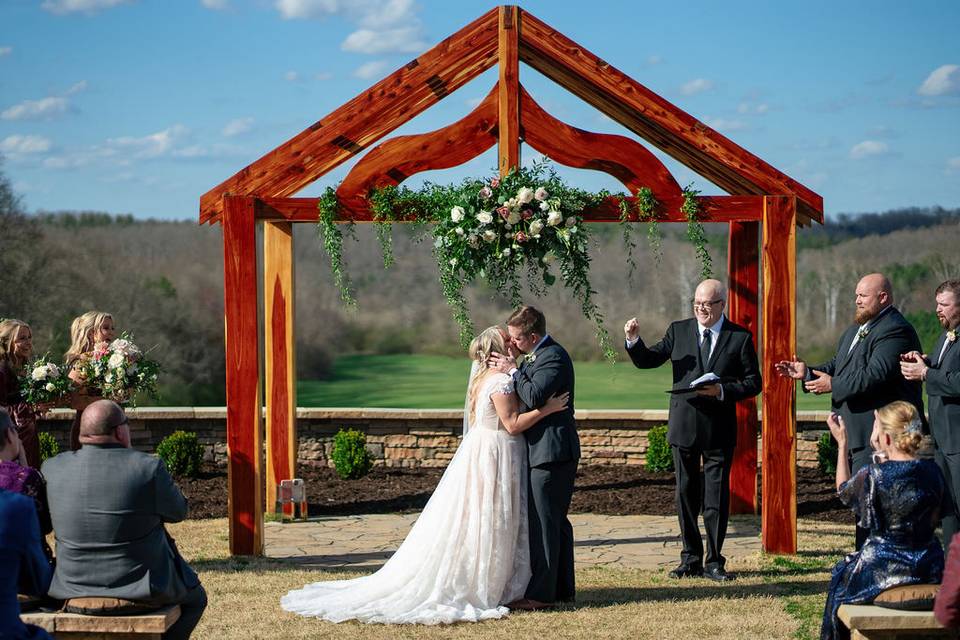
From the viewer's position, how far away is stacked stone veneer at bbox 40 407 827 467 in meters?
12.7

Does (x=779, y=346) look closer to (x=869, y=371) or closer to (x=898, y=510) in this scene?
(x=869, y=371)

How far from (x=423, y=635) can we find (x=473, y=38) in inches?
169

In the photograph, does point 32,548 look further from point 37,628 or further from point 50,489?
point 50,489

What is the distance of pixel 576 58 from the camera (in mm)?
8406

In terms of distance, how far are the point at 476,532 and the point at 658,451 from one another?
18.0 ft

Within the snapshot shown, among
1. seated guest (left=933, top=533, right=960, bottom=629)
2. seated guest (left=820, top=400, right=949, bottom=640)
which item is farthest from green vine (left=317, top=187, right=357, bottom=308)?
seated guest (left=933, top=533, right=960, bottom=629)

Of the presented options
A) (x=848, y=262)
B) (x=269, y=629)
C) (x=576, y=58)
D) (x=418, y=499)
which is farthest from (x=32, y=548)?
(x=848, y=262)

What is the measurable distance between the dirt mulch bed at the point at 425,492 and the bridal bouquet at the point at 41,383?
2.96m

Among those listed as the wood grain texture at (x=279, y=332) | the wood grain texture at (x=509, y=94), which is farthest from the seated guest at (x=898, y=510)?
the wood grain texture at (x=279, y=332)

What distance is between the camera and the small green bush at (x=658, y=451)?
12.3m

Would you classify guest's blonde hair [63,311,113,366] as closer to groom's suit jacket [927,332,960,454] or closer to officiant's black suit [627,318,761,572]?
officiant's black suit [627,318,761,572]

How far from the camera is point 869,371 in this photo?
7512mm

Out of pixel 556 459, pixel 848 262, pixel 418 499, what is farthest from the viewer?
pixel 848 262

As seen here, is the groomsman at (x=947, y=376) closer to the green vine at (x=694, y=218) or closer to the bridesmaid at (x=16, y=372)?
the green vine at (x=694, y=218)
